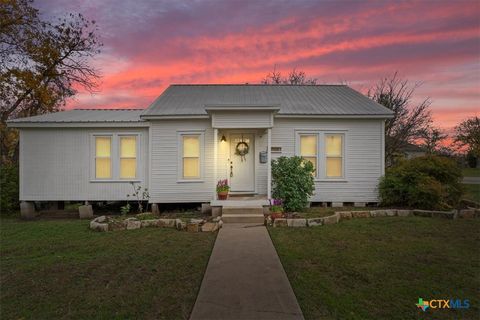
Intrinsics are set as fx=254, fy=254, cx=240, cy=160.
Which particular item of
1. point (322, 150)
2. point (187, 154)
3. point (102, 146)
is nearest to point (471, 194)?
point (322, 150)

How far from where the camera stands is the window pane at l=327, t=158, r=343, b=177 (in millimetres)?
9648

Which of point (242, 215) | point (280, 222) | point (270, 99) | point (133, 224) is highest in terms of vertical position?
point (270, 99)

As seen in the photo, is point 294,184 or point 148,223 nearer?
point 148,223

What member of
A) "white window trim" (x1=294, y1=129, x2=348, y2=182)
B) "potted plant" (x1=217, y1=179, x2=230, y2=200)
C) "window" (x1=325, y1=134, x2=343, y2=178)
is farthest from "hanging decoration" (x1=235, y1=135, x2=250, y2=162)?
"window" (x1=325, y1=134, x2=343, y2=178)

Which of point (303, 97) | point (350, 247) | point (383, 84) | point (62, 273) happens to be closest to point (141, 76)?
point (303, 97)

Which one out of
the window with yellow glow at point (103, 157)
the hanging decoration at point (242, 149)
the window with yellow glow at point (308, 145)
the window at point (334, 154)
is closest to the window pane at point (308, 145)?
the window with yellow glow at point (308, 145)

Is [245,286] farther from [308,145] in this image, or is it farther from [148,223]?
[308,145]

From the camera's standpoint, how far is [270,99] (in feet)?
36.0

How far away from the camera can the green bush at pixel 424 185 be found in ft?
27.9

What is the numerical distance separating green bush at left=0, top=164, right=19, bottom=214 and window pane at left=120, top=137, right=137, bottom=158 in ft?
16.3

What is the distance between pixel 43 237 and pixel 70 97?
12453 mm

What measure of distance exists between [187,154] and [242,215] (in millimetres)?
3434

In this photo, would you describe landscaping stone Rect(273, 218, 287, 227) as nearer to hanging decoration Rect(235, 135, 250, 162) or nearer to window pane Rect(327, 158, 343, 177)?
hanging decoration Rect(235, 135, 250, 162)

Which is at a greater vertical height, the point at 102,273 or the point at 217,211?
the point at 217,211
